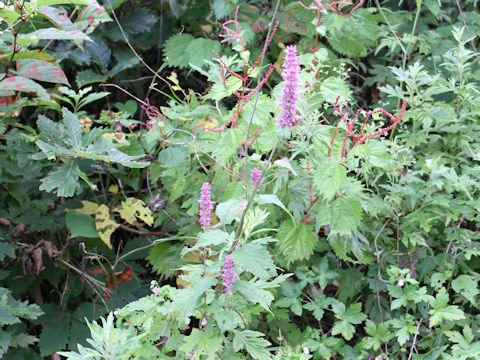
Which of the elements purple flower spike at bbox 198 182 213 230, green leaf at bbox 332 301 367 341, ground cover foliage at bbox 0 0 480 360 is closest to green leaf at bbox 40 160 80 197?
ground cover foliage at bbox 0 0 480 360

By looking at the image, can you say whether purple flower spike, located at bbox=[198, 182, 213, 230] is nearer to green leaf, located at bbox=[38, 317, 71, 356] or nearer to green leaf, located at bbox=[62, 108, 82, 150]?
green leaf, located at bbox=[62, 108, 82, 150]

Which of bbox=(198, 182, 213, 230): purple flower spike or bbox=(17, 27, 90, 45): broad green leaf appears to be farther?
bbox=(17, 27, 90, 45): broad green leaf

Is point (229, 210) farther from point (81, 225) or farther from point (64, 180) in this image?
point (81, 225)

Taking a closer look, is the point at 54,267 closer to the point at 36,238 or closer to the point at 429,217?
the point at 36,238

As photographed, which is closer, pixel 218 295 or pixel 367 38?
pixel 218 295

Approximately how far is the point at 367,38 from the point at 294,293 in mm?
1261

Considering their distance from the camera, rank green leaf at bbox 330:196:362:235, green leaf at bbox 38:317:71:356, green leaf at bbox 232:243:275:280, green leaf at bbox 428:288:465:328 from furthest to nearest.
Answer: green leaf at bbox 38:317:71:356
green leaf at bbox 428:288:465:328
green leaf at bbox 330:196:362:235
green leaf at bbox 232:243:275:280

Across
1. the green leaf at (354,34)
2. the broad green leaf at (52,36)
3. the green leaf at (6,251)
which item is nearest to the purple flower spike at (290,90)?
the broad green leaf at (52,36)

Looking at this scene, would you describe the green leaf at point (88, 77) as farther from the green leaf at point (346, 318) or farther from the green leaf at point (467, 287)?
the green leaf at point (467, 287)

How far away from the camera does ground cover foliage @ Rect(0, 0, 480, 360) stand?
1.24m

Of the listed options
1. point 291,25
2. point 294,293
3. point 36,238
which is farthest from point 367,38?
point 36,238

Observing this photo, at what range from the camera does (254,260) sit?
974mm

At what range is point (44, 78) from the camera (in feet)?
4.79

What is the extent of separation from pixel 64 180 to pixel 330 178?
83cm
